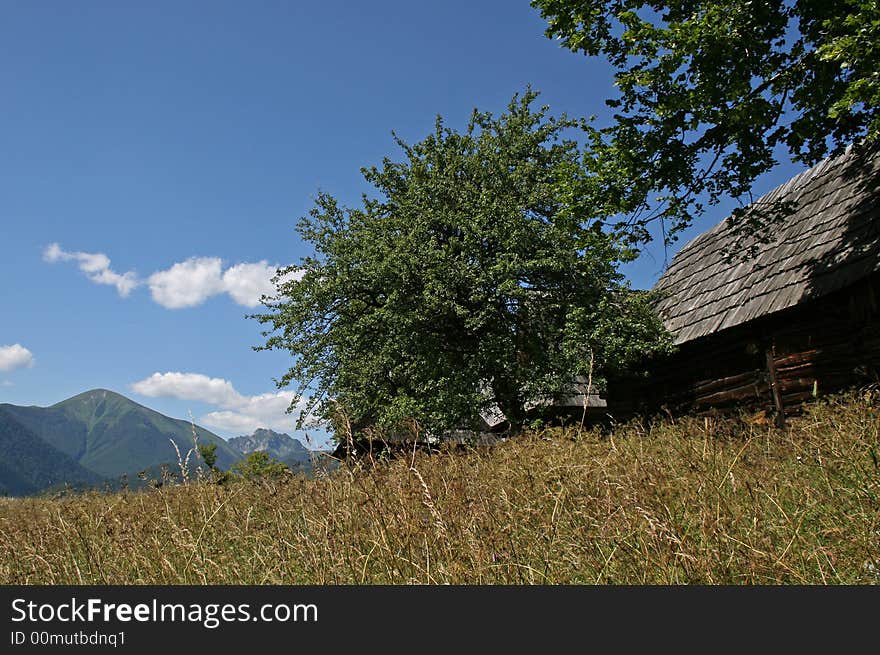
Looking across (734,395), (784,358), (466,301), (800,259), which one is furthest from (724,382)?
(466,301)

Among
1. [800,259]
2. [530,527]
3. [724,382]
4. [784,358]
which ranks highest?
[800,259]

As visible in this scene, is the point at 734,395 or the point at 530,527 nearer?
the point at 530,527

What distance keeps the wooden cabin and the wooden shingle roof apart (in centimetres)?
3

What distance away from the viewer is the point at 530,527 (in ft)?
12.2

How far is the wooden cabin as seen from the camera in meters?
9.10

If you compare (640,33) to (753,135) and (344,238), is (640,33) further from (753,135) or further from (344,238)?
(344,238)

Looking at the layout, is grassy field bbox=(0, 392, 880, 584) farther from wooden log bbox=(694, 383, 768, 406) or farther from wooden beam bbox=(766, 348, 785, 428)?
wooden log bbox=(694, 383, 768, 406)

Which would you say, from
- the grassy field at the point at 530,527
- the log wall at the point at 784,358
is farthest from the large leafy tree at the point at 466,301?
the grassy field at the point at 530,527

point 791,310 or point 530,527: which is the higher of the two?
point 791,310

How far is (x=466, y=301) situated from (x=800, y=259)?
269 inches

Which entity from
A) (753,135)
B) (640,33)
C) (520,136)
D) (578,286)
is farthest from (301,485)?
(520,136)

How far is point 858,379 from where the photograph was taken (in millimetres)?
9109

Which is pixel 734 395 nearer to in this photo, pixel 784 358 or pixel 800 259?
pixel 784 358

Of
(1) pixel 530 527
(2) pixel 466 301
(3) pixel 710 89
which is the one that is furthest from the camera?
(2) pixel 466 301
